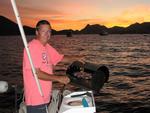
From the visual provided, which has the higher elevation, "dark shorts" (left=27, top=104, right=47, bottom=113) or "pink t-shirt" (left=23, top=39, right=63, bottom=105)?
"pink t-shirt" (left=23, top=39, right=63, bottom=105)

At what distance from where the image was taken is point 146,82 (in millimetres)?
32938

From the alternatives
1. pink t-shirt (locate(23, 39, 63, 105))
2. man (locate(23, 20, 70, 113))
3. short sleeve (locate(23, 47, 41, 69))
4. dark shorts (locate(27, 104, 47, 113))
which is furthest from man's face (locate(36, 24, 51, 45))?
dark shorts (locate(27, 104, 47, 113))

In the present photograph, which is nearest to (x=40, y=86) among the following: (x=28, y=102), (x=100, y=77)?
(x=28, y=102)

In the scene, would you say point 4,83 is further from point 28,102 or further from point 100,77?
point 100,77

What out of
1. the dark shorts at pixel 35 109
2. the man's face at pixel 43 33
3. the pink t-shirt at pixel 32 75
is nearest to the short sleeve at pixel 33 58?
the pink t-shirt at pixel 32 75

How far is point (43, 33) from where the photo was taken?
5.57 metres

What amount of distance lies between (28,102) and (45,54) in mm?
903

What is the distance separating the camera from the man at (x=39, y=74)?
529 cm

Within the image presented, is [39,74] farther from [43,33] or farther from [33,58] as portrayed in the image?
[43,33]

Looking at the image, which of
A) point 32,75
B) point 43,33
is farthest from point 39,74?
point 43,33

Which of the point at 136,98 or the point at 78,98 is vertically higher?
the point at 78,98

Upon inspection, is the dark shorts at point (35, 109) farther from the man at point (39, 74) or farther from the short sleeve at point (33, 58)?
the short sleeve at point (33, 58)

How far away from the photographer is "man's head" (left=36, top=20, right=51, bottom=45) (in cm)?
555

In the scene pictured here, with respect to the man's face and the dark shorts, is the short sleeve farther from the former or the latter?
the dark shorts
